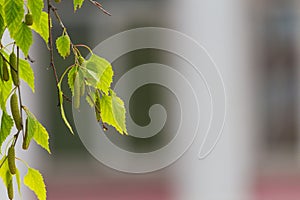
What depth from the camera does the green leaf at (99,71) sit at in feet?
2.42

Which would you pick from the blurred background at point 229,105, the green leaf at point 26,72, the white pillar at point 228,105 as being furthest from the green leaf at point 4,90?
the blurred background at point 229,105

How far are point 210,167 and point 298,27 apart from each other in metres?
1.00

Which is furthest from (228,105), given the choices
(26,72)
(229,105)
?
(26,72)

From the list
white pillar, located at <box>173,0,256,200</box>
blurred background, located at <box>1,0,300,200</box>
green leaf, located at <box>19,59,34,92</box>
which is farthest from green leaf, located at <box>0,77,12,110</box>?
blurred background, located at <box>1,0,300,200</box>

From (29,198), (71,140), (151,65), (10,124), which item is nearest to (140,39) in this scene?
(151,65)

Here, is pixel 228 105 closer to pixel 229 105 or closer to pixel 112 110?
pixel 229 105

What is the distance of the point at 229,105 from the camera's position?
3.11 metres

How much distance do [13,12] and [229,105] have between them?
2.44 metres

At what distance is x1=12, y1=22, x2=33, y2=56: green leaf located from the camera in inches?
28.2

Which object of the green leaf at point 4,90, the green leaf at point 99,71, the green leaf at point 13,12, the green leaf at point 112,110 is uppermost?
the green leaf at point 13,12

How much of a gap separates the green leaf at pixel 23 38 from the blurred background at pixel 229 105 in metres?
Answer: 2.26

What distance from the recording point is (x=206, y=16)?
9.90 ft

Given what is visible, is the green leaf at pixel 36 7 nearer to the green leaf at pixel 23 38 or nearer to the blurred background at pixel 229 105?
the green leaf at pixel 23 38

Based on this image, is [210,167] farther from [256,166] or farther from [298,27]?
[298,27]
